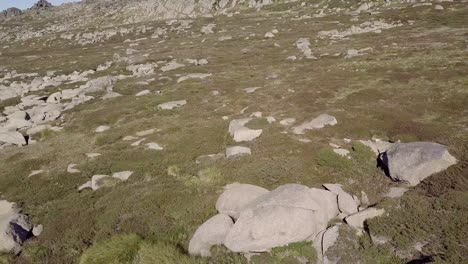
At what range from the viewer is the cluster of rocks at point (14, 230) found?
16.5 m

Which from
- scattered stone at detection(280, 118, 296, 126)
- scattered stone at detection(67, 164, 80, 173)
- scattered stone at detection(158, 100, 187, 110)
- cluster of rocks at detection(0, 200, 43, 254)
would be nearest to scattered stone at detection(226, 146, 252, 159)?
scattered stone at detection(280, 118, 296, 126)

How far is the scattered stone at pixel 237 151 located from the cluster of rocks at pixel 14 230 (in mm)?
11237

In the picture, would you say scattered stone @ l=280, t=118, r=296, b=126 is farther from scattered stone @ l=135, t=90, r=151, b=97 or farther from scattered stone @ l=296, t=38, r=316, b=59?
scattered stone @ l=296, t=38, r=316, b=59

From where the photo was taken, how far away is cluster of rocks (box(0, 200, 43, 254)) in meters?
16.5

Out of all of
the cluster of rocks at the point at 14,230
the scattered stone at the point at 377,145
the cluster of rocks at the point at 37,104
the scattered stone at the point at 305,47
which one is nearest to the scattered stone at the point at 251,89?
the scattered stone at the point at 377,145

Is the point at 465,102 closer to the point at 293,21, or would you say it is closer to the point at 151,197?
the point at 151,197

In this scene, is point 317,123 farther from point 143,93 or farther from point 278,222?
point 143,93

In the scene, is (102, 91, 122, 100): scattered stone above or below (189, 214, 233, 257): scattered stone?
below

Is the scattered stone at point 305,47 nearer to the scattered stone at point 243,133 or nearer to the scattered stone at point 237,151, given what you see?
the scattered stone at point 243,133

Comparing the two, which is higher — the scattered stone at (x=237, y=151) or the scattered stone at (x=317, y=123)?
the scattered stone at (x=237, y=151)

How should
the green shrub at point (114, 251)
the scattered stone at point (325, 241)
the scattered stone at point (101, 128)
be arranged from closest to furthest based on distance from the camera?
1. the scattered stone at point (325, 241)
2. the green shrub at point (114, 251)
3. the scattered stone at point (101, 128)

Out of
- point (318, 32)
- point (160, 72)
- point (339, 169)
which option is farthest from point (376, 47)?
point (339, 169)

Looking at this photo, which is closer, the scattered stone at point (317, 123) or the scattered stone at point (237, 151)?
the scattered stone at point (237, 151)

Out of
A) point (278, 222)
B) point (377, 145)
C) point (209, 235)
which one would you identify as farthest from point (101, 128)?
point (377, 145)
